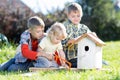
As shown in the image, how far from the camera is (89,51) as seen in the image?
21.5 feet

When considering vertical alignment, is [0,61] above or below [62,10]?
below

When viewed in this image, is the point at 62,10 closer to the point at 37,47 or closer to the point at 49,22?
the point at 49,22

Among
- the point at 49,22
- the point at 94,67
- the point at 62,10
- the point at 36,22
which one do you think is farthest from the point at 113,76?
the point at 62,10

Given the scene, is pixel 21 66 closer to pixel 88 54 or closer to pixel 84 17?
pixel 88 54

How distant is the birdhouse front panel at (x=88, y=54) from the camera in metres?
6.53

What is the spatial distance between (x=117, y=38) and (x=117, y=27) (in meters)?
0.73

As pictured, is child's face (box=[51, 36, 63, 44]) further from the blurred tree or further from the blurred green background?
the blurred tree

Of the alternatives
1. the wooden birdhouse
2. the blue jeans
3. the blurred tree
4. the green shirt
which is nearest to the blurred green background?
the blurred tree

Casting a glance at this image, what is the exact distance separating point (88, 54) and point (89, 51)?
2.0 inches

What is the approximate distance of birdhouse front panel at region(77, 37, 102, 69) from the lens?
21.4 ft

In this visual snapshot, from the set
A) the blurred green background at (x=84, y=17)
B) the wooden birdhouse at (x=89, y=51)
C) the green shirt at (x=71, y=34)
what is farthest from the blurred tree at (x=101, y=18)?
the wooden birdhouse at (x=89, y=51)

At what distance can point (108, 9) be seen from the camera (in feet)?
89.8

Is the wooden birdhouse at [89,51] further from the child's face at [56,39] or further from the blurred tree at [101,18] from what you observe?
the blurred tree at [101,18]

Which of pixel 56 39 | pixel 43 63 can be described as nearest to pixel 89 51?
pixel 56 39
